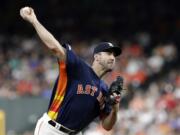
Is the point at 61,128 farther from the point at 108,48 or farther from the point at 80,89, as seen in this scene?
the point at 108,48

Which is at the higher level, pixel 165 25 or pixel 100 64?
pixel 165 25

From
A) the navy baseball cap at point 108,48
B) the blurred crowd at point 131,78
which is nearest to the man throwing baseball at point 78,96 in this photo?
the navy baseball cap at point 108,48

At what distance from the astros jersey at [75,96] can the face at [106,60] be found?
0.15 metres

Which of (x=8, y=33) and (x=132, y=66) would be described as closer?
(x=132, y=66)

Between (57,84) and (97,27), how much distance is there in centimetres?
1306

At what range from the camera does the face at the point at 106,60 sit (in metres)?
8.58

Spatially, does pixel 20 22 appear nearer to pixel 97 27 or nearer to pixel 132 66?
pixel 97 27

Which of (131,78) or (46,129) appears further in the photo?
(131,78)

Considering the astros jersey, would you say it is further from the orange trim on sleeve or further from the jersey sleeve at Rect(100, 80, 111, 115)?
the jersey sleeve at Rect(100, 80, 111, 115)

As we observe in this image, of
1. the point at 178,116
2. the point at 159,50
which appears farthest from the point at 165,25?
the point at 178,116

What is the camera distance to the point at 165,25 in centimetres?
2084

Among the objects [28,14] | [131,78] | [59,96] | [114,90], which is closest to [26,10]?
[28,14]

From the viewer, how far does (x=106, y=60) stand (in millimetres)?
8578

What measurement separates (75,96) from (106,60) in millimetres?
516
